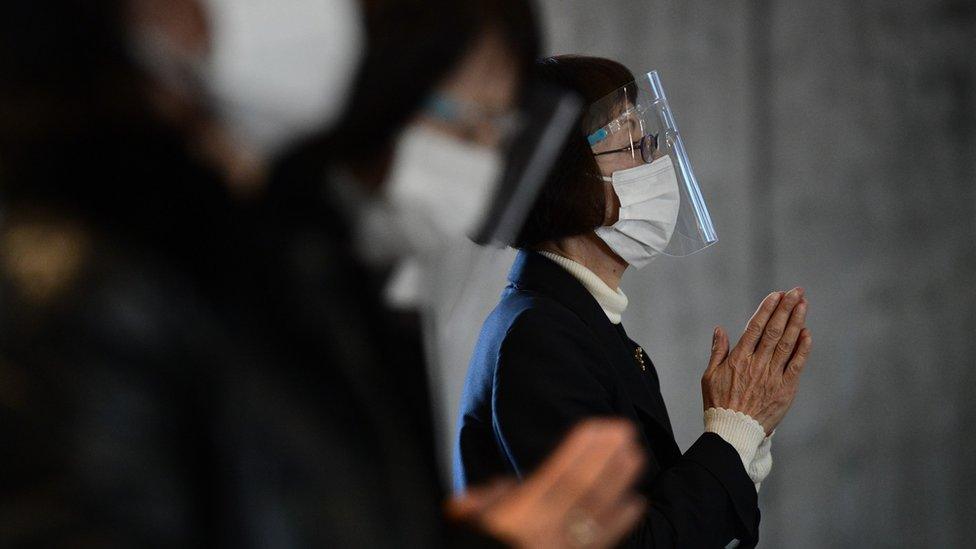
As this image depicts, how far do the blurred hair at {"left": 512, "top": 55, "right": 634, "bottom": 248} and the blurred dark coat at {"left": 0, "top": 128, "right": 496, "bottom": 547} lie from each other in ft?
2.97

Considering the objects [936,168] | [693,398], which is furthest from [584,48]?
[936,168]

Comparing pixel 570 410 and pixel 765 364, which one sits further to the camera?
pixel 765 364

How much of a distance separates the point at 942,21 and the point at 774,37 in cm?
101

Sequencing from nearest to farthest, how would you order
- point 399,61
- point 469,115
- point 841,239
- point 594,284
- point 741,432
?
point 399,61 < point 469,115 < point 741,432 < point 594,284 < point 841,239

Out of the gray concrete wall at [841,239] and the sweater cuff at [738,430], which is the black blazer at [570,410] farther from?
the gray concrete wall at [841,239]

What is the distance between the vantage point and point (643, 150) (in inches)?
69.7

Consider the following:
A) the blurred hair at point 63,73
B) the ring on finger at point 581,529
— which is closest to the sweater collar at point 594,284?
the ring on finger at point 581,529

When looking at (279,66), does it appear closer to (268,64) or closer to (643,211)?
(268,64)

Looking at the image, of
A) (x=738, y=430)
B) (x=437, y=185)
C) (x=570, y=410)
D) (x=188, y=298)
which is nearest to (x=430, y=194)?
(x=437, y=185)

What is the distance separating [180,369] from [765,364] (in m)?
1.20

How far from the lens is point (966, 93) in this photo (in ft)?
15.0

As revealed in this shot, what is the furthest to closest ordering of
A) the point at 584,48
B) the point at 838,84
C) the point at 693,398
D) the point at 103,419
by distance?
the point at 838,84
the point at 693,398
the point at 584,48
the point at 103,419

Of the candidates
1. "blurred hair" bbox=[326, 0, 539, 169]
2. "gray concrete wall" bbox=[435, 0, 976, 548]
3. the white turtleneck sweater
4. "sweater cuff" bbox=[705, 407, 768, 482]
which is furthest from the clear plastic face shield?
"gray concrete wall" bbox=[435, 0, 976, 548]

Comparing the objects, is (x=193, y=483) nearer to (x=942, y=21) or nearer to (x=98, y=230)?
(x=98, y=230)
